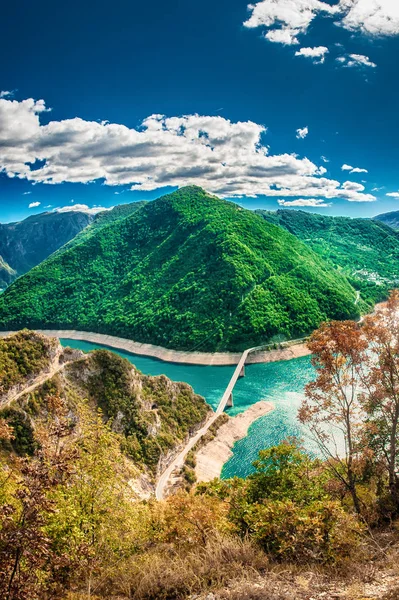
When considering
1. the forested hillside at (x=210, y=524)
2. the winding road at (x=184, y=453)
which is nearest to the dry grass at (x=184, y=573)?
the forested hillside at (x=210, y=524)

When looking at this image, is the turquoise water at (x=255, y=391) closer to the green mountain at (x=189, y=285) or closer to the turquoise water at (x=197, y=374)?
the turquoise water at (x=197, y=374)

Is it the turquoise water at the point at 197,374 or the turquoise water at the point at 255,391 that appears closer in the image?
the turquoise water at the point at 255,391

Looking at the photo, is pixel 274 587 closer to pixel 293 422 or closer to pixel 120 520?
pixel 120 520

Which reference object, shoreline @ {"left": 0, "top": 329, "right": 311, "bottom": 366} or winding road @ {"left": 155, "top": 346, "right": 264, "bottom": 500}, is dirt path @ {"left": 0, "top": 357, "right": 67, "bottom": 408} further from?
shoreline @ {"left": 0, "top": 329, "right": 311, "bottom": 366}

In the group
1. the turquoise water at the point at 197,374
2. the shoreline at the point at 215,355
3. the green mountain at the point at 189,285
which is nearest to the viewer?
the turquoise water at the point at 197,374

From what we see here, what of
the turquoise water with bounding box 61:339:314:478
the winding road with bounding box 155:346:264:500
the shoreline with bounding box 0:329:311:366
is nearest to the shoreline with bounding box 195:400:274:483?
the turquoise water with bounding box 61:339:314:478

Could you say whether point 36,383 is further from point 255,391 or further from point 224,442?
point 255,391

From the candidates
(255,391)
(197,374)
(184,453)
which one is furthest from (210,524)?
(197,374)
